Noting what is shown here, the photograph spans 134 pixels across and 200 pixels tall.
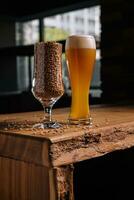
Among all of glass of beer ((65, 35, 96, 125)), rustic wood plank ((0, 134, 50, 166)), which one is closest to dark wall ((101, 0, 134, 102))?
glass of beer ((65, 35, 96, 125))

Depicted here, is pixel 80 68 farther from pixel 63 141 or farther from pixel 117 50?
pixel 117 50

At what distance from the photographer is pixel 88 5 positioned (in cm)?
503

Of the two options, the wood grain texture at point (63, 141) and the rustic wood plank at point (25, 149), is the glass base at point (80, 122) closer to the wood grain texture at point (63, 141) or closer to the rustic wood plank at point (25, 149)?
the wood grain texture at point (63, 141)

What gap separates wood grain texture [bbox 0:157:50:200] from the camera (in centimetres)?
A: 85

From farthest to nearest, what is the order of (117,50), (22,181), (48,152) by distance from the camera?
(117,50) < (22,181) < (48,152)

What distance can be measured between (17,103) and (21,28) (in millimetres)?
2892

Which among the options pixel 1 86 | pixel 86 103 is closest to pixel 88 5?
pixel 1 86

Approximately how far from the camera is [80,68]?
0.96 m

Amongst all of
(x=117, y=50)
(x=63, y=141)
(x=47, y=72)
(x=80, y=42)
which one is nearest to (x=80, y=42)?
(x=80, y=42)

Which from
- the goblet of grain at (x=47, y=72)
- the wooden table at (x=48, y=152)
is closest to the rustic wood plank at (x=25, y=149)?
the wooden table at (x=48, y=152)

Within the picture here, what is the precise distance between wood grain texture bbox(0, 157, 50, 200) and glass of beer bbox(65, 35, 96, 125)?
0.18m

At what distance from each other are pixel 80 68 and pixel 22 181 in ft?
1.10

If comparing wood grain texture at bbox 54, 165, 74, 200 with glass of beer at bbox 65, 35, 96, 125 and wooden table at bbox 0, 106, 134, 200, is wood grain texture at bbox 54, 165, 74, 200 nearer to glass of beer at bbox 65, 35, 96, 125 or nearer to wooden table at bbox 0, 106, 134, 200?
wooden table at bbox 0, 106, 134, 200

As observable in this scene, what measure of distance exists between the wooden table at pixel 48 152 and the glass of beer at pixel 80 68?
53 millimetres
